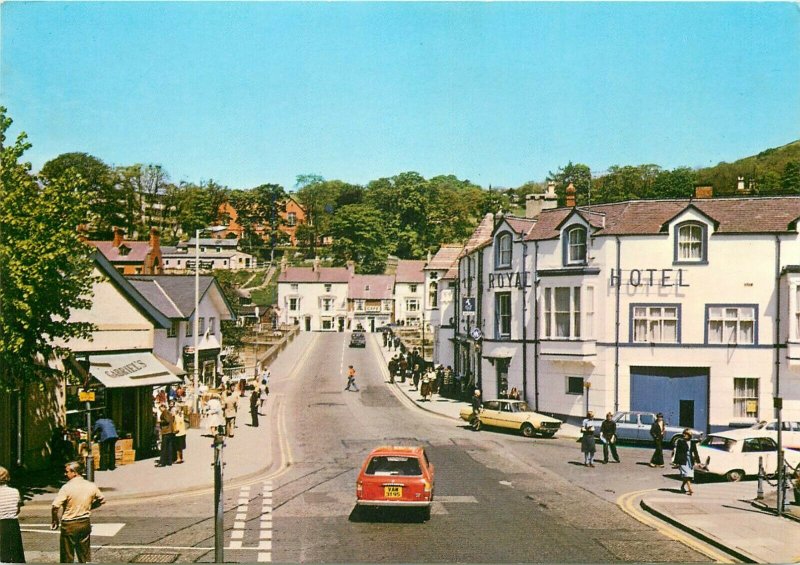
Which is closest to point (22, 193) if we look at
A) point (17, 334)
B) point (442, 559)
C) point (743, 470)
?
point (17, 334)

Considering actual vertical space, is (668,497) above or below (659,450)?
below

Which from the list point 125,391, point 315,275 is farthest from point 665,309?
point 315,275

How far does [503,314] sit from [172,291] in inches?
610

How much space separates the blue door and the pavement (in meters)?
9.04

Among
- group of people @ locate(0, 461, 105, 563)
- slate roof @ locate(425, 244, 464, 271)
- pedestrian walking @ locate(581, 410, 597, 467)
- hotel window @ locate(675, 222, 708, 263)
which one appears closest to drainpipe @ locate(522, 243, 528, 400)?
hotel window @ locate(675, 222, 708, 263)

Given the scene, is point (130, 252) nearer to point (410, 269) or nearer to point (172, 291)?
point (172, 291)

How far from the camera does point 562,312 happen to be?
3600 centimetres

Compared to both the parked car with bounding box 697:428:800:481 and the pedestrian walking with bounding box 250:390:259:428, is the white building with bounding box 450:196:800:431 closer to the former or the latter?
the parked car with bounding box 697:428:800:481

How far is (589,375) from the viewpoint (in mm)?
35000

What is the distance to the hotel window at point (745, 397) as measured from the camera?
107 feet

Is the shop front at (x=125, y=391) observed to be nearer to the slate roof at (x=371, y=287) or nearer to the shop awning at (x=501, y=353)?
the shop awning at (x=501, y=353)

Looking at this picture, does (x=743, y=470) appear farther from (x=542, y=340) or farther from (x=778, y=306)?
(x=542, y=340)

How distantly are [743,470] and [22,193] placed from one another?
21.1 metres

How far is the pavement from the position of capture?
16.5 meters
